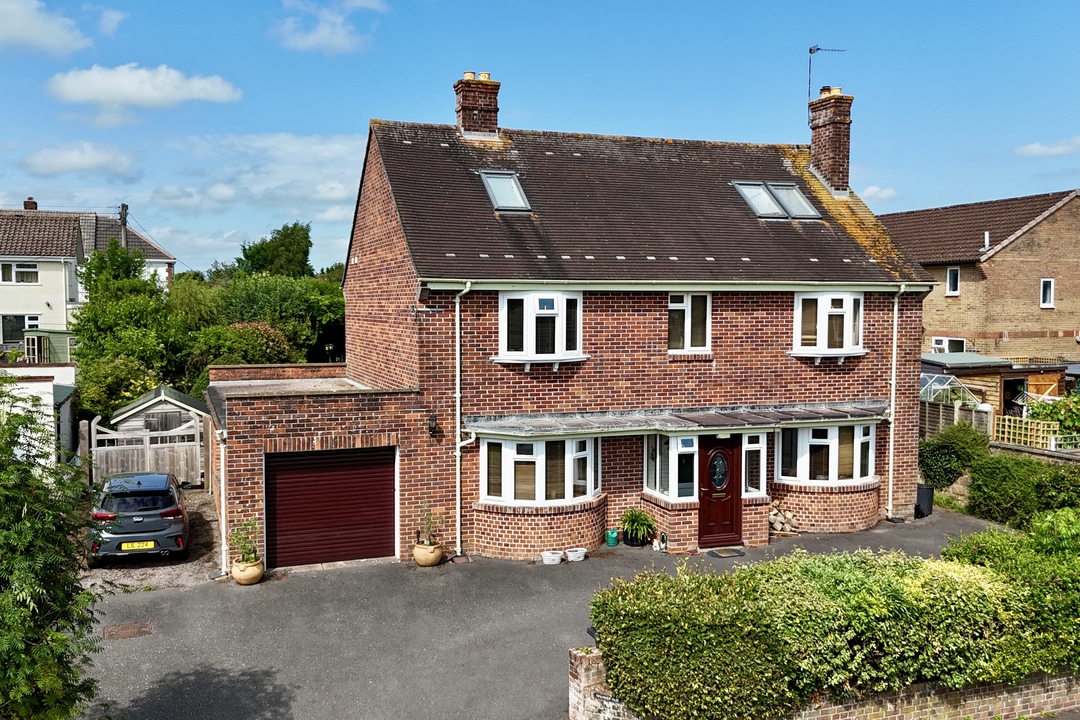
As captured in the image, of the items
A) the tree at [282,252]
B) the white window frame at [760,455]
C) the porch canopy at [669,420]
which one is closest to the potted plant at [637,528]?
the porch canopy at [669,420]

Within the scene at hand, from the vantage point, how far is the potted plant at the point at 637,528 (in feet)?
54.1

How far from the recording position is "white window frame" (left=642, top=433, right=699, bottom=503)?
16141mm

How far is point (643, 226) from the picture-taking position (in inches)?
719

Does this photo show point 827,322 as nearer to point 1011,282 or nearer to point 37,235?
point 1011,282

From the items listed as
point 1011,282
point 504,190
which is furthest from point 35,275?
point 1011,282

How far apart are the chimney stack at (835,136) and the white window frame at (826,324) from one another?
4.49 m

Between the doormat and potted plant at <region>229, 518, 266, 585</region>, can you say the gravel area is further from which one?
the doormat

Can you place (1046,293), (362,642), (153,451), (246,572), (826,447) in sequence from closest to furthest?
(362,642)
(246,572)
(826,447)
(153,451)
(1046,293)

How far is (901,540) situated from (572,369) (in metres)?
7.79

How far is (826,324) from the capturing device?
1798 cm

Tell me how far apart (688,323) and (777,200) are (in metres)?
5.11

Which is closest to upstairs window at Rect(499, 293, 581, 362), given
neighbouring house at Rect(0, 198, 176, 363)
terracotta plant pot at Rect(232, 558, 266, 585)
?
terracotta plant pot at Rect(232, 558, 266, 585)

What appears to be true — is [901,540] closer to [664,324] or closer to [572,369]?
[664,324]

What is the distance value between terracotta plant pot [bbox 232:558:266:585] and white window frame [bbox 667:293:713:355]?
892cm
